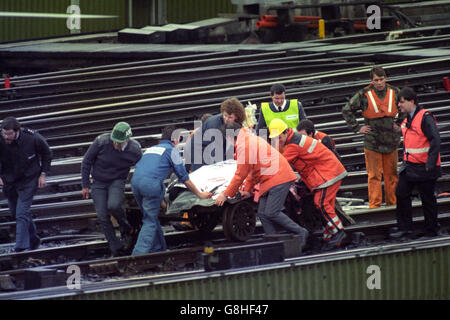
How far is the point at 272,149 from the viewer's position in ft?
33.0

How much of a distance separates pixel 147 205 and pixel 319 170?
6.93 feet

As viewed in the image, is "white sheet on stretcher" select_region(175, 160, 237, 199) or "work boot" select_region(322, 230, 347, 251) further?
"work boot" select_region(322, 230, 347, 251)

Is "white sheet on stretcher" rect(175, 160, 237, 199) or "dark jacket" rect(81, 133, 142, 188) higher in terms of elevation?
"dark jacket" rect(81, 133, 142, 188)

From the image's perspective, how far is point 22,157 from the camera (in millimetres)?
10961

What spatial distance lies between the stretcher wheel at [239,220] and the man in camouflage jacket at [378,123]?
2.13 m

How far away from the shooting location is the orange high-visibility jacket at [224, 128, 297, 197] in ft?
32.4

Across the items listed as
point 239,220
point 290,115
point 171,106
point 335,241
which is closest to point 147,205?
point 239,220

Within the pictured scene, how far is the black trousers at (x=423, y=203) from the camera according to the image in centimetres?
1064

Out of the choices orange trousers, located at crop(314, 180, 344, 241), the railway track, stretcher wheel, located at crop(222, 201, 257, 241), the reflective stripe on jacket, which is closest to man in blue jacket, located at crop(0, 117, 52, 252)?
the railway track

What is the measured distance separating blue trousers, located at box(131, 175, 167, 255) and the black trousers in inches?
117

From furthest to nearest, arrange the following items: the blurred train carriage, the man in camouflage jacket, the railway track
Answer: the man in camouflage jacket < the railway track < the blurred train carriage

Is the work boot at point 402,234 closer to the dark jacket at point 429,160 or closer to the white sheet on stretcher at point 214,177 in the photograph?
the dark jacket at point 429,160

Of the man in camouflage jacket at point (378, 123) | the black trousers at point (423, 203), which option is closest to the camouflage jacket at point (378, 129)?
the man in camouflage jacket at point (378, 123)

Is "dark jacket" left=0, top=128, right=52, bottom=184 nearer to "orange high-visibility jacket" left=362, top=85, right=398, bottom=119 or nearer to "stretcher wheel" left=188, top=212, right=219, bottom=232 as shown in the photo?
"stretcher wheel" left=188, top=212, right=219, bottom=232
